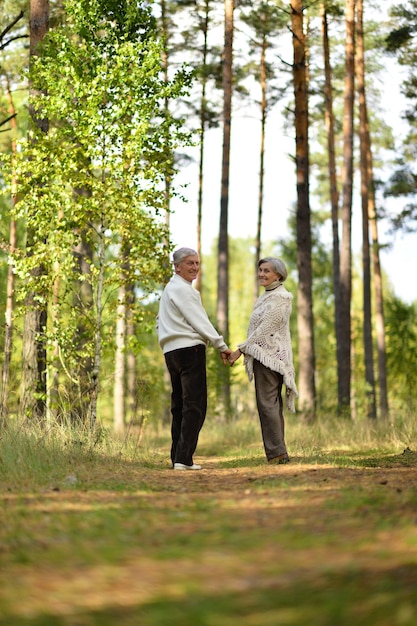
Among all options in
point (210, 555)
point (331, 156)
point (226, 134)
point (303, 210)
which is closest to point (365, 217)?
point (331, 156)

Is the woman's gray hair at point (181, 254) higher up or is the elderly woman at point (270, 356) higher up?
the woman's gray hair at point (181, 254)

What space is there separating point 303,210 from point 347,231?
20.7 feet

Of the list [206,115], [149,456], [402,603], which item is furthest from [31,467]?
[206,115]

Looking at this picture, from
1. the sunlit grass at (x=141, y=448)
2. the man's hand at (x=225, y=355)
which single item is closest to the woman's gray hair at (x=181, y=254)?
the man's hand at (x=225, y=355)

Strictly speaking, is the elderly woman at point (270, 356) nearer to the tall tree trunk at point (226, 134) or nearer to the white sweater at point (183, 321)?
the white sweater at point (183, 321)

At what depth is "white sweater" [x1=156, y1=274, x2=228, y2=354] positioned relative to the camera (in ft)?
29.1

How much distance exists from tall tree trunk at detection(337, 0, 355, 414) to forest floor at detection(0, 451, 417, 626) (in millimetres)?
16221

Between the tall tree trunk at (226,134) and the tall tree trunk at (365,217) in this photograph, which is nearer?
the tall tree trunk at (226,134)

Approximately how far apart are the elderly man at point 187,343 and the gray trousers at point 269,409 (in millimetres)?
518

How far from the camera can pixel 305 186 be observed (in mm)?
18312

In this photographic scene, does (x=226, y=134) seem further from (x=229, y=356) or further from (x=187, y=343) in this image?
(x=187, y=343)

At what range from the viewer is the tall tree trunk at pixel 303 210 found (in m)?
17.9

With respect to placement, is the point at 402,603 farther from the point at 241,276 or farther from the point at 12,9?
the point at 241,276

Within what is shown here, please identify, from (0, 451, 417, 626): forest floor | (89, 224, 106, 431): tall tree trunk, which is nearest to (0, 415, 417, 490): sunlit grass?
(89, 224, 106, 431): tall tree trunk
